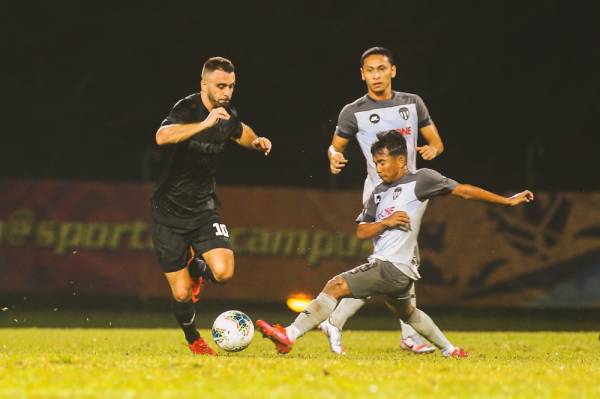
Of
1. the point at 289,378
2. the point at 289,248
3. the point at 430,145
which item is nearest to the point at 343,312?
the point at 430,145

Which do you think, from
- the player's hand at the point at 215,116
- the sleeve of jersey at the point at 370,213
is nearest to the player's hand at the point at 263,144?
the player's hand at the point at 215,116

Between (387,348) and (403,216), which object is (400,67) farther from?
(403,216)

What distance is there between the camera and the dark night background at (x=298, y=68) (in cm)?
2383

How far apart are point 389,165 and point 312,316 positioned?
1348 mm

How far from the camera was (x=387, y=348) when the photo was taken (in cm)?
1131

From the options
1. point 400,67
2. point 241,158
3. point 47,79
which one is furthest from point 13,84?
point 400,67

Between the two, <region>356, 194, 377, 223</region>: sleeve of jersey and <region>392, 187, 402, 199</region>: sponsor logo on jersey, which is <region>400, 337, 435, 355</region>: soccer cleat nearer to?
<region>356, 194, 377, 223</region>: sleeve of jersey

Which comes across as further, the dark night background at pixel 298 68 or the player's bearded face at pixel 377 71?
the dark night background at pixel 298 68

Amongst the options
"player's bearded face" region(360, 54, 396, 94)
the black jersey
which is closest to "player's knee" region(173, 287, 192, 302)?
the black jersey

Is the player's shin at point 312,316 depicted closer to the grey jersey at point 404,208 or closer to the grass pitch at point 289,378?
the grey jersey at point 404,208

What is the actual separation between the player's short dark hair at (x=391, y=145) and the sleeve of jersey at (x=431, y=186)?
10.7 inches

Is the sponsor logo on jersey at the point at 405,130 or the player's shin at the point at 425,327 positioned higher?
the sponsor logo on jersey at the point at 405,130

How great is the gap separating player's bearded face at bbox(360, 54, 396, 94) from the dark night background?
484 inches

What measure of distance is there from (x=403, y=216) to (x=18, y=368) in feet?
10.6
